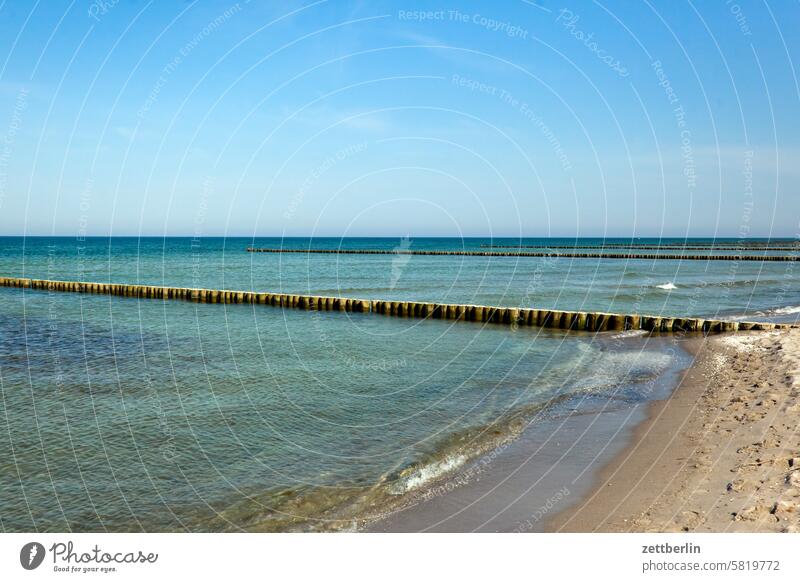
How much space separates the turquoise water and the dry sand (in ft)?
9.08

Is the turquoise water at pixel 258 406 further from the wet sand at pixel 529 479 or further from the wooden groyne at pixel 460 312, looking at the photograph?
the wooden groyne at pixel 460 312

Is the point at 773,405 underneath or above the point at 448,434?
above

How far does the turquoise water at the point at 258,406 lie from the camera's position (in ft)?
33.9

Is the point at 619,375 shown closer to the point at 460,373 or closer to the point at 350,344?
the point at 460,373

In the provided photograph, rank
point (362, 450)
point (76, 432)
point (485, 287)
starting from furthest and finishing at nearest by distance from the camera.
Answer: point (485, 287) → point (76, 432) → point (362, 450)

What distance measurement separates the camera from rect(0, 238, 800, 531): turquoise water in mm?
10328

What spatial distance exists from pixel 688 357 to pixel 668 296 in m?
26.3

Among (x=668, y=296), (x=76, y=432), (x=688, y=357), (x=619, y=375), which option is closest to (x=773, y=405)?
(x=619, y=375)

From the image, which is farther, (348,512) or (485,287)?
(485,287)
